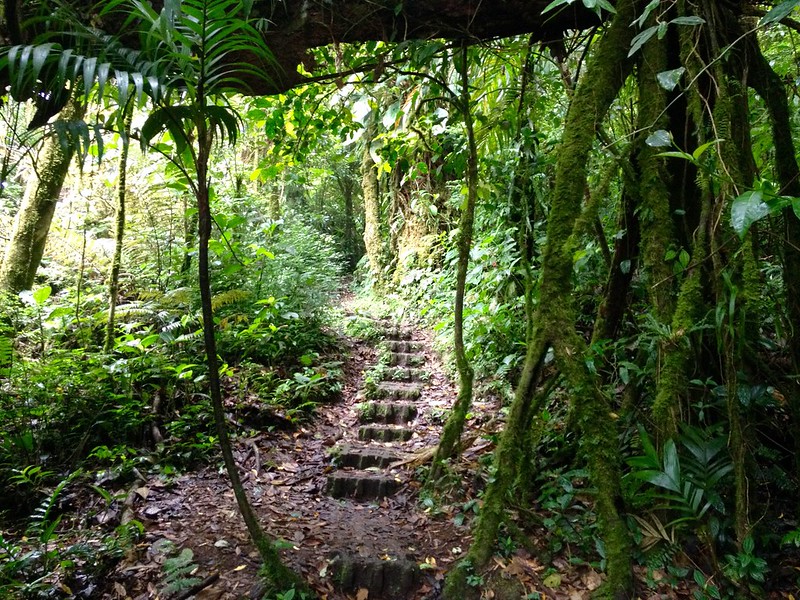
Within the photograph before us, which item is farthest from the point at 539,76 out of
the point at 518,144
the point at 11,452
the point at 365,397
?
the point at 11,452

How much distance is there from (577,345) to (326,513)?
2348 mm

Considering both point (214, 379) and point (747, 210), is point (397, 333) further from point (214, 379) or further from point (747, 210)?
point (747, 210)

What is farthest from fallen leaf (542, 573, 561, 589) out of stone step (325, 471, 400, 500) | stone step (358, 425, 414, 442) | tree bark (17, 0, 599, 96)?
tree bark (17, 0, 599, 96)

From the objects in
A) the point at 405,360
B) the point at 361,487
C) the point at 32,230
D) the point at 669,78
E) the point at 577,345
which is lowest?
the point at 361,487

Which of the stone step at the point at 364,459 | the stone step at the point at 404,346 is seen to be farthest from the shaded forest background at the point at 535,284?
the stone step at the point at 404,346

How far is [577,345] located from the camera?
2518 millimetres

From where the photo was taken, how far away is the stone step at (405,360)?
6863mm

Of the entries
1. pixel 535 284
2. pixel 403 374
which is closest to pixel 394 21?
pixel 535 284

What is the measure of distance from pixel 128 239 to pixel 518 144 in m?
5.17

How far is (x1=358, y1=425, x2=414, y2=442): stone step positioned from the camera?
16.3 feet

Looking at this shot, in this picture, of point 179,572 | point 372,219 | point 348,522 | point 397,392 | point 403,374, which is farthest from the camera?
point 372,219

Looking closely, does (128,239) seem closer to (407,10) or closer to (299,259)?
(299,259)

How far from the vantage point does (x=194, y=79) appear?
2170 mm

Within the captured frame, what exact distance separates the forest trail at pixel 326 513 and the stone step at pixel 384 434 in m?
0.01
